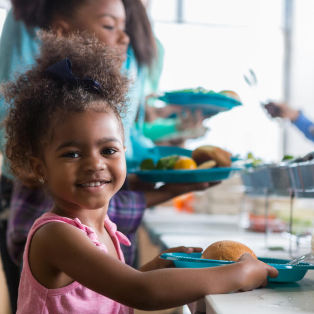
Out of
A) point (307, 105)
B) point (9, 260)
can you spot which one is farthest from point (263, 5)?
point (9, 260)

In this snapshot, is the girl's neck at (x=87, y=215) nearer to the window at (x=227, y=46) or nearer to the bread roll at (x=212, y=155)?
the bread roll at (x=212, y=155)

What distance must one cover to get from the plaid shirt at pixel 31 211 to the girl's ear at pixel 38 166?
0.21 meters

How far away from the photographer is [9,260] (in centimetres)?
111

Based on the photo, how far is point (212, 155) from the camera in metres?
1.17

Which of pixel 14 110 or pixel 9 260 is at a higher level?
pixel 14 110

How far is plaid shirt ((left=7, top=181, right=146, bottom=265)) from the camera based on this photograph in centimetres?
96

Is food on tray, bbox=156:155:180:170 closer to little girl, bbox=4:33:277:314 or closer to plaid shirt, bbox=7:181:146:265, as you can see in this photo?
plaid shirt, bbox=7:181:146:265

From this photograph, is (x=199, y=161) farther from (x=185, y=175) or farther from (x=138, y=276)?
(x=138, y=276)

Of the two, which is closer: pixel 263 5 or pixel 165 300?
pixel 165 300

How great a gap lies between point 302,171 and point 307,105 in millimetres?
2792

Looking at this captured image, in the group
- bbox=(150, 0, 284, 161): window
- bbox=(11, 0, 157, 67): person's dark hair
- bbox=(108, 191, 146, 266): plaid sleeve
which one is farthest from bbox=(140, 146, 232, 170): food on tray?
bbox=(150, 0, 284, 161): window

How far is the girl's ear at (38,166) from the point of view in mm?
735

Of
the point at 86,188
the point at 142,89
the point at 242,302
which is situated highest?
the point at 142,89

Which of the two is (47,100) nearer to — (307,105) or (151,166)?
(151,166)
